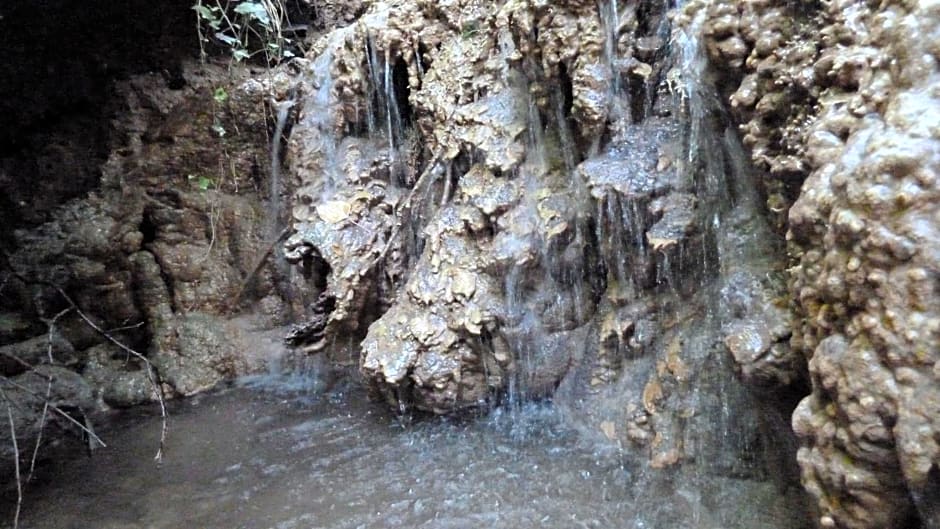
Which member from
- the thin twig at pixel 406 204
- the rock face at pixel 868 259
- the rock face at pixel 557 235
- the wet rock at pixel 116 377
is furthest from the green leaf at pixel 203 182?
the rock face at pixel 868 259

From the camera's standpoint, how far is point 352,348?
6.38m

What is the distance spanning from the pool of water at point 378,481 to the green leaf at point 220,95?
3.98 meters

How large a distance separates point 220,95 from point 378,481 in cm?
532

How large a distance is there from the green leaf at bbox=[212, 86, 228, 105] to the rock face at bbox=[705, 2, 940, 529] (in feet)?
21.3

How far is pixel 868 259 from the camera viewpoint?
2.01 metres

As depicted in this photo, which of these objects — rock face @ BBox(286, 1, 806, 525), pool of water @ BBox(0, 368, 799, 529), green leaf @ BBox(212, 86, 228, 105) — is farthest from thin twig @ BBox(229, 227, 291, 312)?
pool of water @ BBox(0, 368, 799, 529)

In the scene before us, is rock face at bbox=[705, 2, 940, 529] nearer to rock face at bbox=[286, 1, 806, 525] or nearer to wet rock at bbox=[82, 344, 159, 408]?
rock face at bbox=[286, 1, 806, 525]

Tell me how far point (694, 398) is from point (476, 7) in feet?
13.4

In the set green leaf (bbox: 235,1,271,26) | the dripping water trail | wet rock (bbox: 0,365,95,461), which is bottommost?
wet rock (bbox: 0,365,95,461)

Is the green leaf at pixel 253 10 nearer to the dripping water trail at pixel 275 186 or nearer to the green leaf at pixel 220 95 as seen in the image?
the green leaf at pixel 220 95

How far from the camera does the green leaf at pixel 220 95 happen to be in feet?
23.6

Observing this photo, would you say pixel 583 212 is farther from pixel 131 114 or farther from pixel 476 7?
pixel 131 114

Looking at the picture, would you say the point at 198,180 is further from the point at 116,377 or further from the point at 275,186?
the point at 116,377

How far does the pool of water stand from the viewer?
3518 mm
